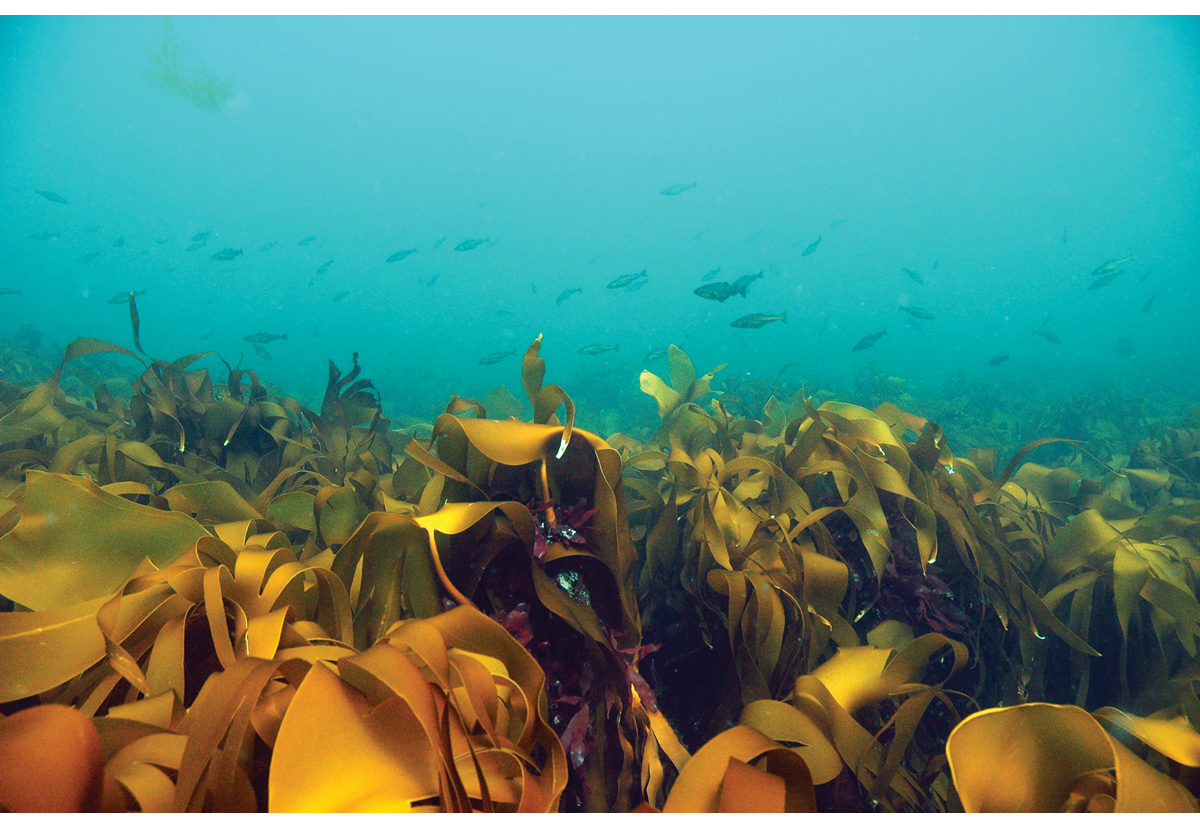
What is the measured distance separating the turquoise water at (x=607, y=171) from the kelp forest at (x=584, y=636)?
178 ft

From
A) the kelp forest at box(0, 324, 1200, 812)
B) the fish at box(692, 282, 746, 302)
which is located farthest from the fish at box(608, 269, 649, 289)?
the kelp forest at box(0, 324, 1200, 812)

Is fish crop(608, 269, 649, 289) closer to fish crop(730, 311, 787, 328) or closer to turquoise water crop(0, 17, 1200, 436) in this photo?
fish crop(730, 311, 787, 328)

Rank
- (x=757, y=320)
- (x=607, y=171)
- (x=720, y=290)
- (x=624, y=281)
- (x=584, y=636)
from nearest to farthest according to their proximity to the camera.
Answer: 1. (x=584, y=636)
2. (x=757, y=320)
3. (x=720, y=290)
4. (x=624, y=281)
5. (x=607, y=171)

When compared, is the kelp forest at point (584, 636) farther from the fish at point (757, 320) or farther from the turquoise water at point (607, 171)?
the turquoise water at point (607, 171)

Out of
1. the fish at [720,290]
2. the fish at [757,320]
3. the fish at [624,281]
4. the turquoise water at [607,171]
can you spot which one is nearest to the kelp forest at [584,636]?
the fish at [757,320]

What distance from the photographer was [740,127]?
71125 millimetres

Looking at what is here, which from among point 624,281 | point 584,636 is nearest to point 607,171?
point 624,281

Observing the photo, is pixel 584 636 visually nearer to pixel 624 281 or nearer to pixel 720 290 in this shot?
pixel 720 290

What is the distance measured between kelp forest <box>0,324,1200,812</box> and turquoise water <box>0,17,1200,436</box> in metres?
54.4

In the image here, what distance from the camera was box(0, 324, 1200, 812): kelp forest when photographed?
545mm

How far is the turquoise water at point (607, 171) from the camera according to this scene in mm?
60500

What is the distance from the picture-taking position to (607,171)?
254ft

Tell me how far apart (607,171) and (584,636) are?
85.3 m
